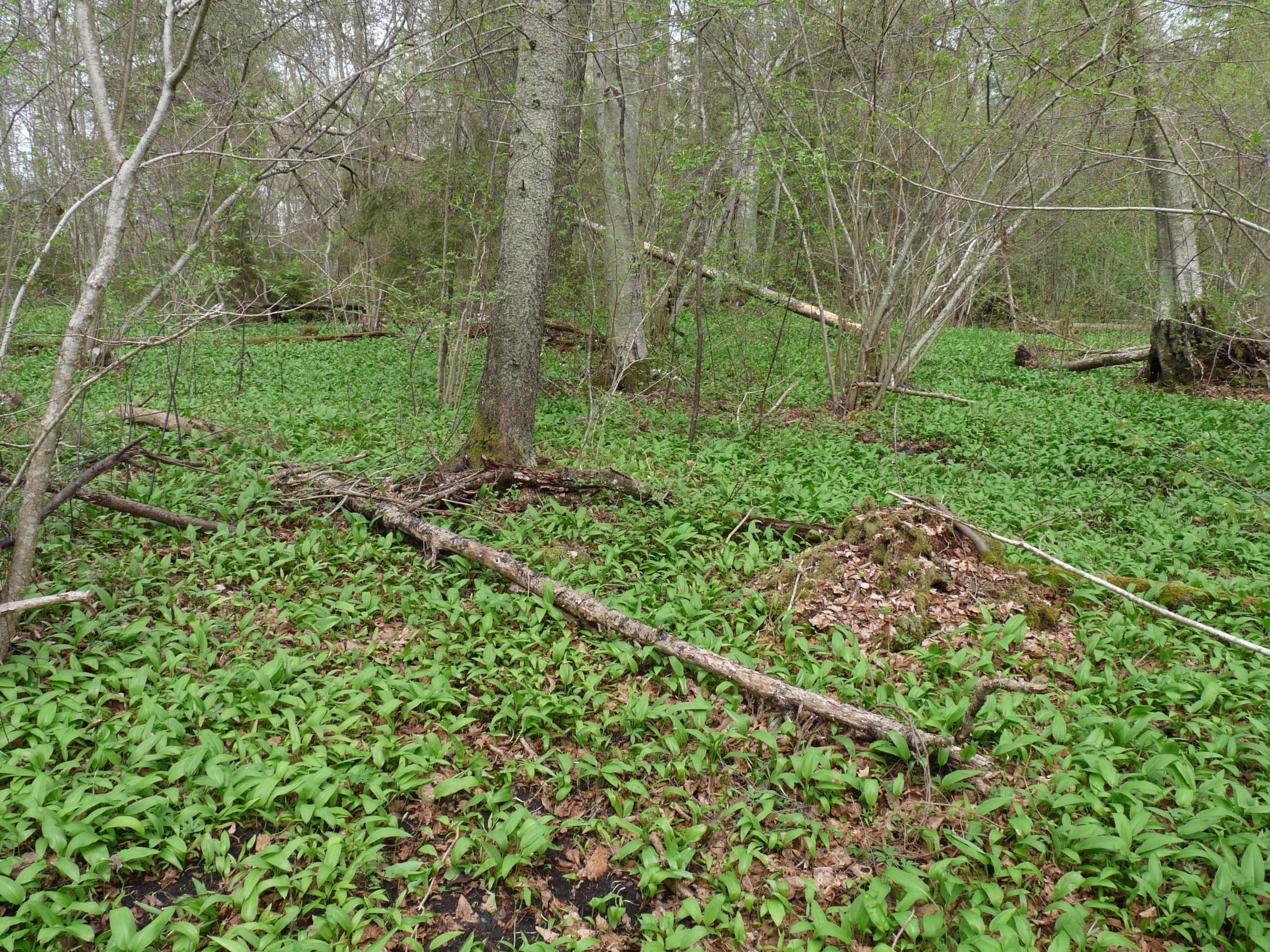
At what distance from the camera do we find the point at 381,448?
630 centimetres

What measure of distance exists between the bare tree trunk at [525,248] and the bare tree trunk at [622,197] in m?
3.04

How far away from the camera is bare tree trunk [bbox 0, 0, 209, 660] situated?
9.39ft

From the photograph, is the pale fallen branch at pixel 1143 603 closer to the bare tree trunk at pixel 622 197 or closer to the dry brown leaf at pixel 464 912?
the dry brown leaf at pixel 464 912

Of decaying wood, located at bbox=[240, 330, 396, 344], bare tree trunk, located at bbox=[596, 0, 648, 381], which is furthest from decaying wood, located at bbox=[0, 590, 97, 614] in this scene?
decaying wood, located at bbox=[240, 330, 396, 344]

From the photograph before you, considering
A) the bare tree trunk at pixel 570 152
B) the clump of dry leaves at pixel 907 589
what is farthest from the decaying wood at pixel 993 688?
the bare tree trunk at pixel 570 152

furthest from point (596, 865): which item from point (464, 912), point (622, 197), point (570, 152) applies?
point (570, 152)

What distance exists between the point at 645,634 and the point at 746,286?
20.6 ft

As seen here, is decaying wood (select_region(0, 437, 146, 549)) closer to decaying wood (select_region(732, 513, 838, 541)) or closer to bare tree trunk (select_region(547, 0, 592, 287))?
decaying wood (select_region(732, 513, 838, 541))

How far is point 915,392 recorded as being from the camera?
28.8 feet

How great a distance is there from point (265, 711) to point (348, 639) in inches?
26.6

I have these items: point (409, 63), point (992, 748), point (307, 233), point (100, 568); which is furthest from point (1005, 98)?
point (307, 233)

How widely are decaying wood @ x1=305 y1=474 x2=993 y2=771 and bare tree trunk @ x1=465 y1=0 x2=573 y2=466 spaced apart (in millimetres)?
1063

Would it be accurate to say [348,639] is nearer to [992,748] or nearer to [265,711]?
[265,711]

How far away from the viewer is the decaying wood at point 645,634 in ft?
9.73
